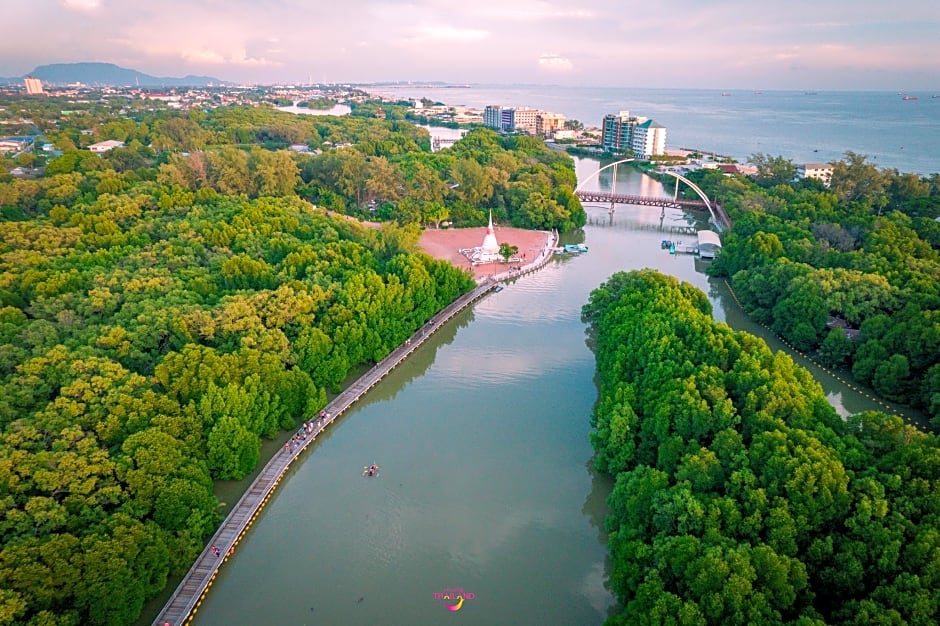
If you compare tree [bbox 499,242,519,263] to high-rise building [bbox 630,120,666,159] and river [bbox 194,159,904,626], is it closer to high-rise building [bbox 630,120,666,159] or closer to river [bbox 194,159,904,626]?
river [bbox 194,159,904,626]

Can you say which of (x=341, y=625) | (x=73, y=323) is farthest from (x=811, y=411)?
(x=73, y=323)

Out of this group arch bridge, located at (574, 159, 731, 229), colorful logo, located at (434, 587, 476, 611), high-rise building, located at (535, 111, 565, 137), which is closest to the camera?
colorful logo, located at (434, 587, 476, 611)

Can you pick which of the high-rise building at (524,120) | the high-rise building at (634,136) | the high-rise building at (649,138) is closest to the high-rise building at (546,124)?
the high-rise building at (524,120)

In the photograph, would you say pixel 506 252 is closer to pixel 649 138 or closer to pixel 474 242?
pixel 474 242

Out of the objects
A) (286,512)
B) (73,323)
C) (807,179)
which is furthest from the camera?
(807,179)

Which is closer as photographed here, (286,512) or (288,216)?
(286,512)

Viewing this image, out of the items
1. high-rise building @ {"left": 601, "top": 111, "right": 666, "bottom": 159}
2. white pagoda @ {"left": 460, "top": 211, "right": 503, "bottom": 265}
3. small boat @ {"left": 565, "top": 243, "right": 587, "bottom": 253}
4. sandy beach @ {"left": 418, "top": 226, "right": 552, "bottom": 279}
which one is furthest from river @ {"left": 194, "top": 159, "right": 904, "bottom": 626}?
high-rise building @ {"left": 601, "top": 111, "right": 666, "bottom": 159}

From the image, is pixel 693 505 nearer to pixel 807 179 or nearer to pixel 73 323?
pixel 73 323

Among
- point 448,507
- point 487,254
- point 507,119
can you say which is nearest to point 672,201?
point 487,254
